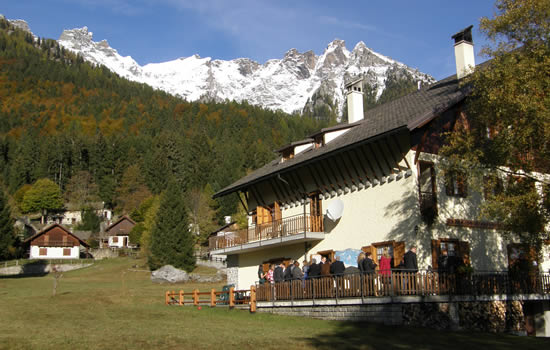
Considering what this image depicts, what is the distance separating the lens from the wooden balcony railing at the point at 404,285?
1664 centimetres

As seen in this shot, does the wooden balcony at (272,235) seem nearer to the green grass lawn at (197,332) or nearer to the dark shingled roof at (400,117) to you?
the dark shingled roof at (400,117)

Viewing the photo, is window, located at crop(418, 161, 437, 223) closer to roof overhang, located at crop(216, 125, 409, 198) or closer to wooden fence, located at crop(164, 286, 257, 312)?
roof overhang, located at crop(216, 125, 409, 198)

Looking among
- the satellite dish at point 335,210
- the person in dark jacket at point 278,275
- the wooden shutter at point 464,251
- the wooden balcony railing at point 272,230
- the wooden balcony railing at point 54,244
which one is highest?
the wooden balcony railing at point 54,244

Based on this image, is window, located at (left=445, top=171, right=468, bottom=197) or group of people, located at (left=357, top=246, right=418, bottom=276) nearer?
group of people, located at (left=357, top=246, right=418, bottom=276)

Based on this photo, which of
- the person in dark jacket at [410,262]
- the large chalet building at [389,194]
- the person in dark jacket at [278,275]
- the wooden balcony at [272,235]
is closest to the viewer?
the person in dark jacket at [410,262]

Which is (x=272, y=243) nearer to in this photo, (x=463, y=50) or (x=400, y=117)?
(x=400, y=117)

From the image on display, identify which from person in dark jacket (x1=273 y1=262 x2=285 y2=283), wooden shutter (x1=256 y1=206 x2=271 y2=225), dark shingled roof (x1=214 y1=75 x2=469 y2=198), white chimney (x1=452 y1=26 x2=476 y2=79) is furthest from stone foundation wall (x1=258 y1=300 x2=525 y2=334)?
white chimney (x1=452 y1=26 x2=476 y2=79)

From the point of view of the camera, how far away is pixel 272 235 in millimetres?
25797

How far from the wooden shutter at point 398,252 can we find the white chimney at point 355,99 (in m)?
9.20

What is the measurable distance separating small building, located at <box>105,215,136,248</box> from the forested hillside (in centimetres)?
1054

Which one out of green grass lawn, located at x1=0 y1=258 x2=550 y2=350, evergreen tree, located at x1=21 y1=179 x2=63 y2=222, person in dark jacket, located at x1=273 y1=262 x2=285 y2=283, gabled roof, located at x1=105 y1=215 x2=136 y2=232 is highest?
evergreen tree, located at x1=21 y1=179 x2=63 y2=222

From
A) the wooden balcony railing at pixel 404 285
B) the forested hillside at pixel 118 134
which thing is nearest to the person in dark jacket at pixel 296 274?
the wooden balcony railing at pixel 404 285

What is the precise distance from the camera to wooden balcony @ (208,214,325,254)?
78.0ft

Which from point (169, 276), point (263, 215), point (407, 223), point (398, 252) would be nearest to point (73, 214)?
point (169, 276)
